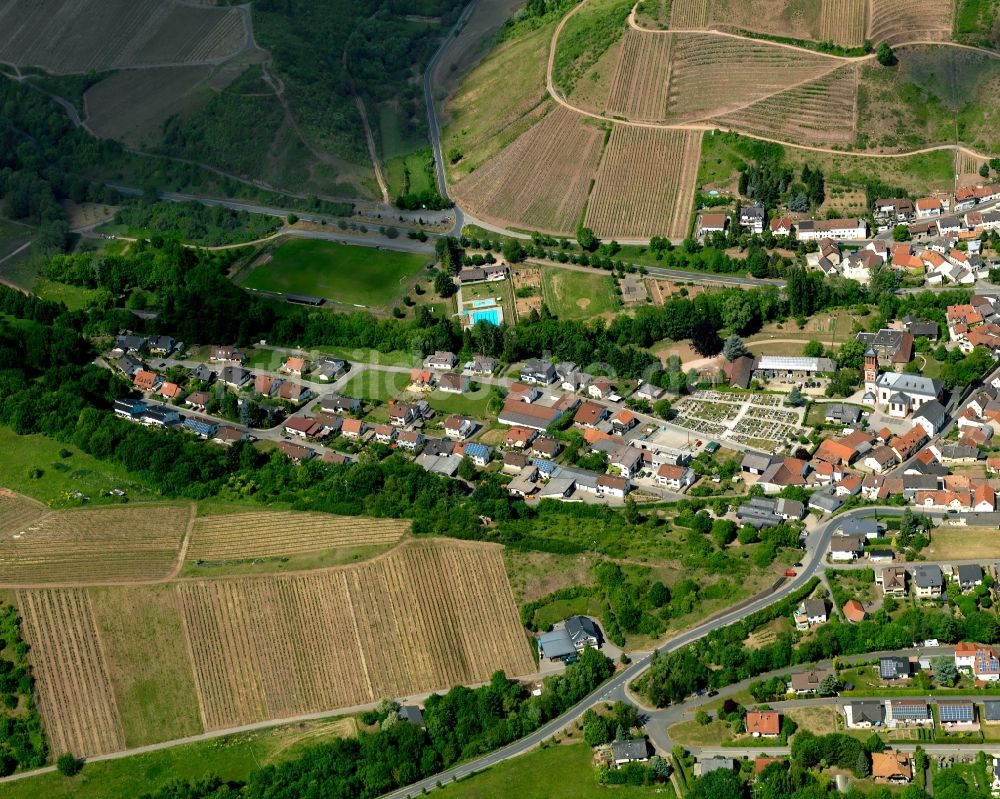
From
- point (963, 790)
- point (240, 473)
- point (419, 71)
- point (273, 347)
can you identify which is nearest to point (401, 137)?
point (419, 71)

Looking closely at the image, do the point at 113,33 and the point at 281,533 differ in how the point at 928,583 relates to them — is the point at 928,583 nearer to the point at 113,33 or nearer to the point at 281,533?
the point at 281,533

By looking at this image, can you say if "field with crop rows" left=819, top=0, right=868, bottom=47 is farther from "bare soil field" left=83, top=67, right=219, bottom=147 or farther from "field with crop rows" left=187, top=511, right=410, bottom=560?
"field with crop rows" left=187, top=511, right=410, bottom=560

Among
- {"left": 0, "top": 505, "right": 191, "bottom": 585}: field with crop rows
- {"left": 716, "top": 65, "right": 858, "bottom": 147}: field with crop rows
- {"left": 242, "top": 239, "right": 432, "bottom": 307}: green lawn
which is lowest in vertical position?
{"left": 242, "top": 239, "right": 432, "bottom": 307}: green lawn

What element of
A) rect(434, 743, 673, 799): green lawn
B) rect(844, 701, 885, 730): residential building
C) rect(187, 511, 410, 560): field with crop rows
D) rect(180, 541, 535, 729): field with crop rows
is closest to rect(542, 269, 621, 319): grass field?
rect(187, 511, 410, 560): field with crop rows

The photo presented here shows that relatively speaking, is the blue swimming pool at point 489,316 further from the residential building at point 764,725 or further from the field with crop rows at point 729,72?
the residential building at point 764,725

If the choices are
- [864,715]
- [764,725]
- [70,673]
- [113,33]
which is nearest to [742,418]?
[864,715]

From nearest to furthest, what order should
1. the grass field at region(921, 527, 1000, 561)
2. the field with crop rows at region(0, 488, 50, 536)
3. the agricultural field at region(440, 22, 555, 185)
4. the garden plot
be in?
the grass field at region(921, 527, 1000, 561)
the field with crop rows at region(0, 488, 50, 536)
the garden plot
the agricultural field at region(440, 22, 555, 185)
